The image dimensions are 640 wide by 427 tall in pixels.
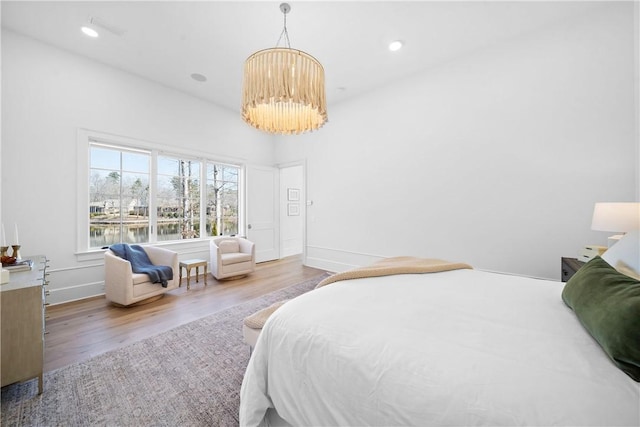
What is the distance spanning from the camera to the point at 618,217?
1.88 meters

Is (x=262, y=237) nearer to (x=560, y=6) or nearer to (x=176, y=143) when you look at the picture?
(x=176, y=143)

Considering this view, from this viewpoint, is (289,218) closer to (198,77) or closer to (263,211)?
(263,211)

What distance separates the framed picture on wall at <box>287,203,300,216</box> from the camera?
254 inches

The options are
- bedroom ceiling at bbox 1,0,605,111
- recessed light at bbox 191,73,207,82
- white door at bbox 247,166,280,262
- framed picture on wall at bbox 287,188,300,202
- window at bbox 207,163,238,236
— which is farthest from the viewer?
framed picture on wall at bbox 287,188,300,202

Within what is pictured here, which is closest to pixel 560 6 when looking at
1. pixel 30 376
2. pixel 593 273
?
pixel 593 273

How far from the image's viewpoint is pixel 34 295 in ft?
4.95

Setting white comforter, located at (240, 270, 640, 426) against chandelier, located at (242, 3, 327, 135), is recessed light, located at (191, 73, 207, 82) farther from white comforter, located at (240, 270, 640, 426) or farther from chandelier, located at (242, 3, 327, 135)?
white comforter, located at (240, 270, 640, 426)

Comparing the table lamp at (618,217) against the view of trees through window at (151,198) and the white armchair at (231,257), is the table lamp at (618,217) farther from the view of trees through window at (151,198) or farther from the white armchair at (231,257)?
the view of trees through window at (151,198)

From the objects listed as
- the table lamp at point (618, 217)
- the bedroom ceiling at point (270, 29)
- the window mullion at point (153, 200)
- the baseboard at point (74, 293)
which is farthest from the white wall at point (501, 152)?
the baseboard at point (74, 293)

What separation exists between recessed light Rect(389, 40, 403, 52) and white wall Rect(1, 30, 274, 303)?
356cm

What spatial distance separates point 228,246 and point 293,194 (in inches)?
102

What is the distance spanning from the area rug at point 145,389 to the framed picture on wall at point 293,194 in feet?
14.6

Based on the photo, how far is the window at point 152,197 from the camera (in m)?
3.42

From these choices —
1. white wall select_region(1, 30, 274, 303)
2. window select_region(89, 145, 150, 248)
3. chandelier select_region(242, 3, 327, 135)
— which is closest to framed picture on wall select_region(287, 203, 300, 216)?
window select_region(89, 145, 150, 248)
